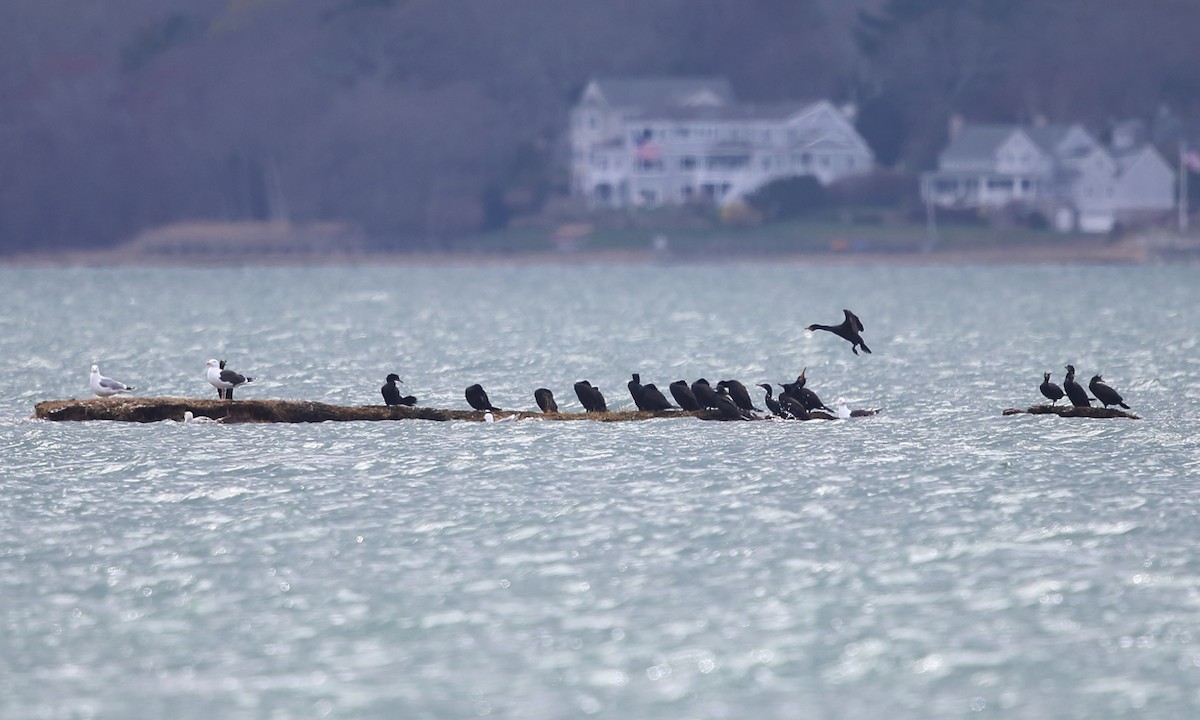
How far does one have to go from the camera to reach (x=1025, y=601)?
21.3 metres

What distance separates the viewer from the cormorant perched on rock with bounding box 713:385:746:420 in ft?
115

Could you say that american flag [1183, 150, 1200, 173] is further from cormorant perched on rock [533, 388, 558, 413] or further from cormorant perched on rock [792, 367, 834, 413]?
cormorant perched on rock [533, 388, 558, 413]

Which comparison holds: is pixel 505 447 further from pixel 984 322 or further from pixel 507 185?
pixel 507 185

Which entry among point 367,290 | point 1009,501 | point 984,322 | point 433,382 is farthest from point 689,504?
point 367,290

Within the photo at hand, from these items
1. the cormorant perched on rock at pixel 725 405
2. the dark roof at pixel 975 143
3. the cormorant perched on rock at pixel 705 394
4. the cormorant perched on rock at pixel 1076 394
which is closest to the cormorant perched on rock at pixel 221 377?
the cormorant perched on rock at pixel 705 394

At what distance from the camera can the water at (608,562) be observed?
60.3ft

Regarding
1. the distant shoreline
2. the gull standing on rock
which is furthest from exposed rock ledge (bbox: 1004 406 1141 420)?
the distant shoreline

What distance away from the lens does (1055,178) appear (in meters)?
176

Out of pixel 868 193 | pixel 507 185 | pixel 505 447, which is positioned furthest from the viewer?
pixel 507 185

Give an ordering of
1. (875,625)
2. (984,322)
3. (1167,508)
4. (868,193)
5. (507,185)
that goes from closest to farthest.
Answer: (875,625) → (1167,508) → (984,322) → (868,193) → (507,185)

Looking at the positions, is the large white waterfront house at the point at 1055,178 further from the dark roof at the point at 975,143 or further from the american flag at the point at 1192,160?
the american flag at the point at 1192,160

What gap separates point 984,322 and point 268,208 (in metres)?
118

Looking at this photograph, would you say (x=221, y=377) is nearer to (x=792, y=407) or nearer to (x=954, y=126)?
(x=792, y=407)

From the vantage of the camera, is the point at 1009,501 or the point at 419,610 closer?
the point at 419,610
